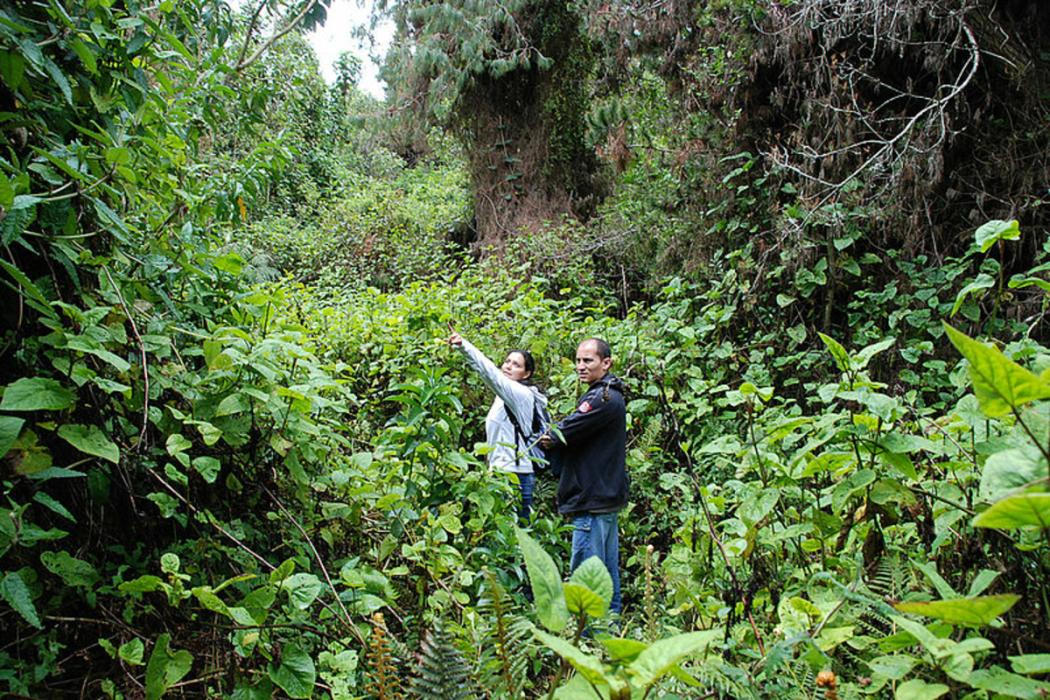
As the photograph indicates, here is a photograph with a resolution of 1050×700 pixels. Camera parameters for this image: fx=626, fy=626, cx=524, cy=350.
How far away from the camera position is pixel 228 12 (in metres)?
2.67

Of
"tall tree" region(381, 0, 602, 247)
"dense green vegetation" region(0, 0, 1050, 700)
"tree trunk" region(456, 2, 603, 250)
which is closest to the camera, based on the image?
"dense green vegetation" region(0, 0, 1050, 700)

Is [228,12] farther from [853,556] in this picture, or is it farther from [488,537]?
[853,556]

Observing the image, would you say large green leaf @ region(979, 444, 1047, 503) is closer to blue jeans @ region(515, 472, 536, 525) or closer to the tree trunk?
blue jeans @ region(515, 472, 536, 525)

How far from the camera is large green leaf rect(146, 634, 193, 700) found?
146 cm

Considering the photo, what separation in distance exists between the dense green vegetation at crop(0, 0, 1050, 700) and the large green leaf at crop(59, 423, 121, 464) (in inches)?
0.6

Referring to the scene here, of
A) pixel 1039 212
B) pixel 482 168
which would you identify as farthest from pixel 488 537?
pixel 482 168

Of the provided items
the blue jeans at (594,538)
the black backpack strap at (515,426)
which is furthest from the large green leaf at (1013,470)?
the black backpack strap at (515,426)

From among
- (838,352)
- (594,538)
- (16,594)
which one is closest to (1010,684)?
(838,352)

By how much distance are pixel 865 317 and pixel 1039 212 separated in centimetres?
139

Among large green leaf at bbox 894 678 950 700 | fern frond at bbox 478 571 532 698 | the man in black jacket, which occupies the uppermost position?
fern frond at bbox 478 571 532 698

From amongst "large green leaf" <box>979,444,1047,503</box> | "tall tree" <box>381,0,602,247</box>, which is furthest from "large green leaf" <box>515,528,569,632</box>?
"tall tree" <box>381,0,602,247</box>

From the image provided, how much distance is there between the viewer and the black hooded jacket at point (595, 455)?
3.89 meters

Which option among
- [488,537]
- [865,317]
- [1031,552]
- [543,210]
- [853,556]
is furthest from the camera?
[543,210]

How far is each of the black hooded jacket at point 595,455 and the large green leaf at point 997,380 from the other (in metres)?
3.03
